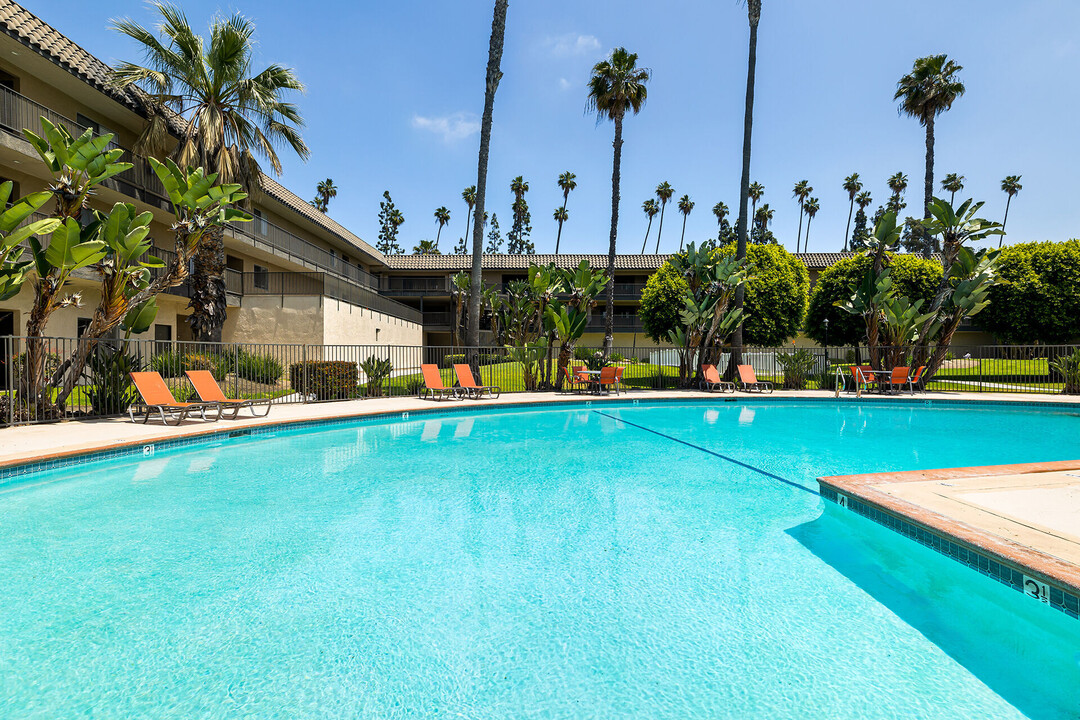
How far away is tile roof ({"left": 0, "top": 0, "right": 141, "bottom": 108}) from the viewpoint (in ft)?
40.2

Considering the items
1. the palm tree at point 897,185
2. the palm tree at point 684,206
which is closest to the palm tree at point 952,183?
the palm tree at point 897,185

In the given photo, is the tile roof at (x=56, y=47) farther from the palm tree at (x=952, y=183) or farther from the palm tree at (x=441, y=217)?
the palm tree at (x=952, y=183)

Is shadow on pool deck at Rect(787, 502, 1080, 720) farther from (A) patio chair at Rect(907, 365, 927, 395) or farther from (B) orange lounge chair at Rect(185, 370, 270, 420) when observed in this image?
(A) patio chair at Rect(907, 365, 927, 395)

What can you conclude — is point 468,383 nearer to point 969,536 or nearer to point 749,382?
point 749,382

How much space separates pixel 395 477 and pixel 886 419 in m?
11.4

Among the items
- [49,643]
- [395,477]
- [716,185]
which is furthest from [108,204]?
[716,185]

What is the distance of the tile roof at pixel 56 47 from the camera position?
12250 millimetres

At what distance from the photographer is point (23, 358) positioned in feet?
29.9

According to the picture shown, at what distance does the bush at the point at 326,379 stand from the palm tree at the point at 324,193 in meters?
48.4

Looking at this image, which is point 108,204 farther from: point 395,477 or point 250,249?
point 395,477

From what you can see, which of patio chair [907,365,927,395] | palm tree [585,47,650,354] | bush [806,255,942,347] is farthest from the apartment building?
bush [806,255,942,347]

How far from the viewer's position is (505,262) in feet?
133

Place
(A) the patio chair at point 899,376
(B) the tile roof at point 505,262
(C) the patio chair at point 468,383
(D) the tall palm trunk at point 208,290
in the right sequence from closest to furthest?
(C) the patio chair at point 468,383, (D) the tall palm trunk at point 208,290, (A) the patio chair at point 899,376, (B) the tile roof at point 505,262

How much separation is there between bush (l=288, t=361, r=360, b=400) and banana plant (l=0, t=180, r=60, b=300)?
5905 millimetres
